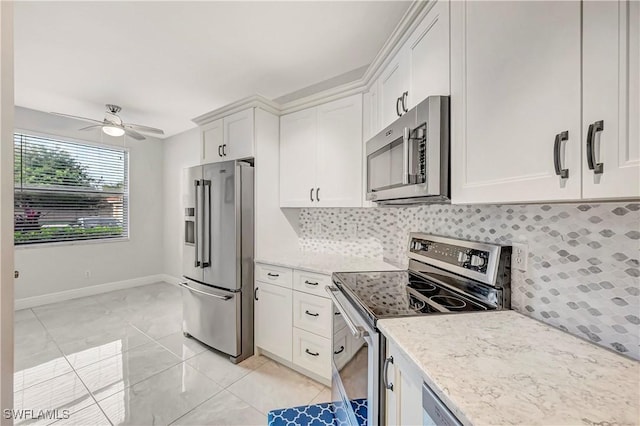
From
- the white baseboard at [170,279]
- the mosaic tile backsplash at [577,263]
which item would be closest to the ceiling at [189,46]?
the mosaic tile backsplash at [577,263]

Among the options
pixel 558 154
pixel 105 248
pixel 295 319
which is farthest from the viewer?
pixel 105 248

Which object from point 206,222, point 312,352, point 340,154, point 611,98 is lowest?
point 312,352

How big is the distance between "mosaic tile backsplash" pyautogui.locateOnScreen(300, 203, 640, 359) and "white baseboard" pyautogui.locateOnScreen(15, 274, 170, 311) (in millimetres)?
4961

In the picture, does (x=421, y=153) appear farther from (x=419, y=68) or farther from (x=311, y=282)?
(x=311, y=282)

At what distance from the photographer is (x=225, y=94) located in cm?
285

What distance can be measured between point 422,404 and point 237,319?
191 centimetres

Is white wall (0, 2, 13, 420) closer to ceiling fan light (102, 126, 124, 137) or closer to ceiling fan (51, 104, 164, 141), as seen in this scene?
ceiling fan (51, 104, 164, 141)

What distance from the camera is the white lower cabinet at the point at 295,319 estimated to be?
194 centimetres

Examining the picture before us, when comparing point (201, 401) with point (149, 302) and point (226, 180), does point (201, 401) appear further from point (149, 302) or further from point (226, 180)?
point (149, 302)

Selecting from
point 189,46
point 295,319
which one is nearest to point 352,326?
point 295,319

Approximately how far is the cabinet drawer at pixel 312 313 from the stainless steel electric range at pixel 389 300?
11.8 inches

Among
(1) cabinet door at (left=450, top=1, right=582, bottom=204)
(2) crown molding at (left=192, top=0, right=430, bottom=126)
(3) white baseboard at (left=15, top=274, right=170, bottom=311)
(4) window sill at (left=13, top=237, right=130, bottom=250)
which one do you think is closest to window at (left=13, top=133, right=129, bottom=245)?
(4) window sill at (left=13, top=237, right=130, bottom=250)

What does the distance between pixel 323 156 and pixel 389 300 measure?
1.41 metres

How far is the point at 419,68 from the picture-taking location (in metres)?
1.34
